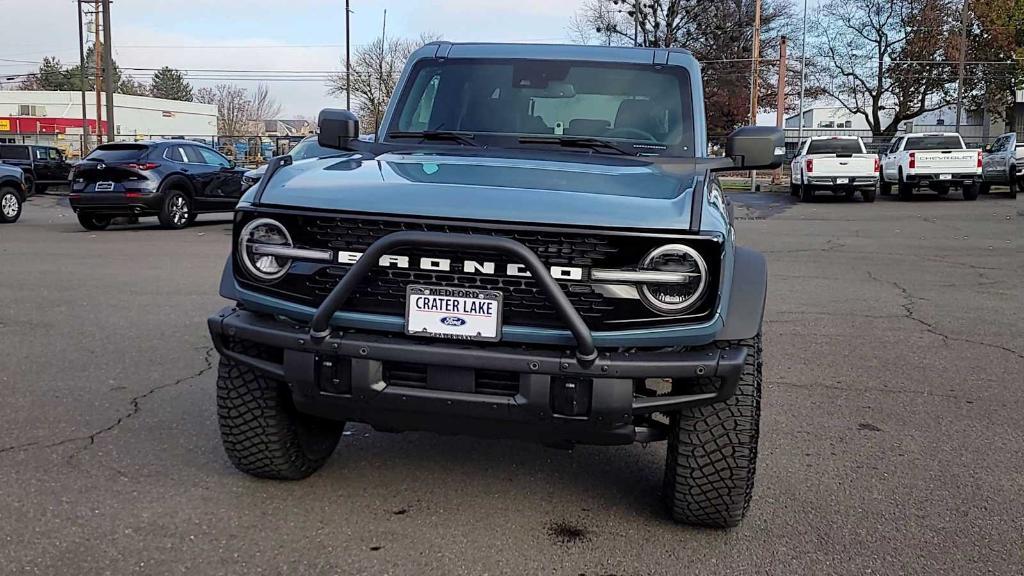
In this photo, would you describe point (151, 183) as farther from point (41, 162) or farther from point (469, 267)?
point (41, 162)

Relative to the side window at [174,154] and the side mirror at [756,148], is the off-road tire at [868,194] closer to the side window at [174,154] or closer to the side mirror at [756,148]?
the side window at [174,154]

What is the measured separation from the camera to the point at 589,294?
3.24 m

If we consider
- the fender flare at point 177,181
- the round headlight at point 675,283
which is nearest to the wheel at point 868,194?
the fender flare at point 177,181

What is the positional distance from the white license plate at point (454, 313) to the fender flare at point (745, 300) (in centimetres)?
77

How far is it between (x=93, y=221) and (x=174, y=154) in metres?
1.90

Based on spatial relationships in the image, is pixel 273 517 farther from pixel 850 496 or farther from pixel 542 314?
pixel 850 496

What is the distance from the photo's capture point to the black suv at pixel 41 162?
1140 inches

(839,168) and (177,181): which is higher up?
(839,168)

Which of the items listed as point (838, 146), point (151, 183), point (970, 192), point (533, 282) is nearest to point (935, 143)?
point (970, 192)

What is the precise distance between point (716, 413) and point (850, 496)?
100 centimetres

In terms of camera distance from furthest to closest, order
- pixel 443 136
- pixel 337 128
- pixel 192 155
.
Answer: pixel 192 155 < pixel 337 128 < pixel 443 136

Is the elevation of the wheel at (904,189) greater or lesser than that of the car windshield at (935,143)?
lesser

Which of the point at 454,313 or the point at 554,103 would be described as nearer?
the point at 454,313

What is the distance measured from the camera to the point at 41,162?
3008 cm
